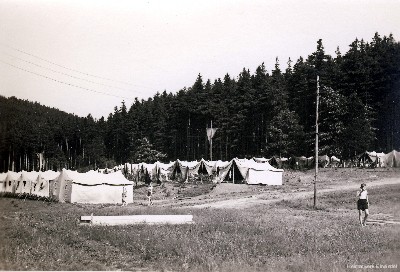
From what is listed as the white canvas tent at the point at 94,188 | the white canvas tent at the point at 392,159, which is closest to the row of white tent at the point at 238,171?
the white canvas tent at the point at 94,188

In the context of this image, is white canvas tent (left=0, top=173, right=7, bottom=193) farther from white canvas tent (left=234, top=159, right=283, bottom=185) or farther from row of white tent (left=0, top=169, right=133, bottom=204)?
white canvas tent (left=234, top=159, right=283, bottom=185)

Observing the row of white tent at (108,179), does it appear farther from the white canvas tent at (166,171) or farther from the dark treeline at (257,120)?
the dark treeline at (257,120)

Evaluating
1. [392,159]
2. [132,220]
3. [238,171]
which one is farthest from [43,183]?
[392,159]

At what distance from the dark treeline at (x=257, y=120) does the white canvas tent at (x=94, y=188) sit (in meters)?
9.01

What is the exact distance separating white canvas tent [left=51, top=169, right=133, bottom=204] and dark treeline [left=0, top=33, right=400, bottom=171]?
29.5 feet

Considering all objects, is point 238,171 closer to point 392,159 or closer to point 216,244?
point 392,159

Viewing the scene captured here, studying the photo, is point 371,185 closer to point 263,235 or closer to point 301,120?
point 263,235

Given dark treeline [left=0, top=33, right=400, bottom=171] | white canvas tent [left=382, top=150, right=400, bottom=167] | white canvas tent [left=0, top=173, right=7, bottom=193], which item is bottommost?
white canvas tent [left=0, top=173, right=7, bottom=193]

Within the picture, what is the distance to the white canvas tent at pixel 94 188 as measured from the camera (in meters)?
32.0

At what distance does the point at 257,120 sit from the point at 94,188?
55528mm

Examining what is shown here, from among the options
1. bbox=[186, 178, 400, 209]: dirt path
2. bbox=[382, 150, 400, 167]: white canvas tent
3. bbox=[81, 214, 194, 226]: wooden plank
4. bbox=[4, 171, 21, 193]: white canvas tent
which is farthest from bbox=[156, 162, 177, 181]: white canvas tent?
bbox=[81, 214, 194, 226]: wooden plank

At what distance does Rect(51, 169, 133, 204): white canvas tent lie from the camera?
32031mm

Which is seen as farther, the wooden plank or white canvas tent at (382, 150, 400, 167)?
white canvas tent at (382, 150, 400, 167)

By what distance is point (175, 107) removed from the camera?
9738cm
